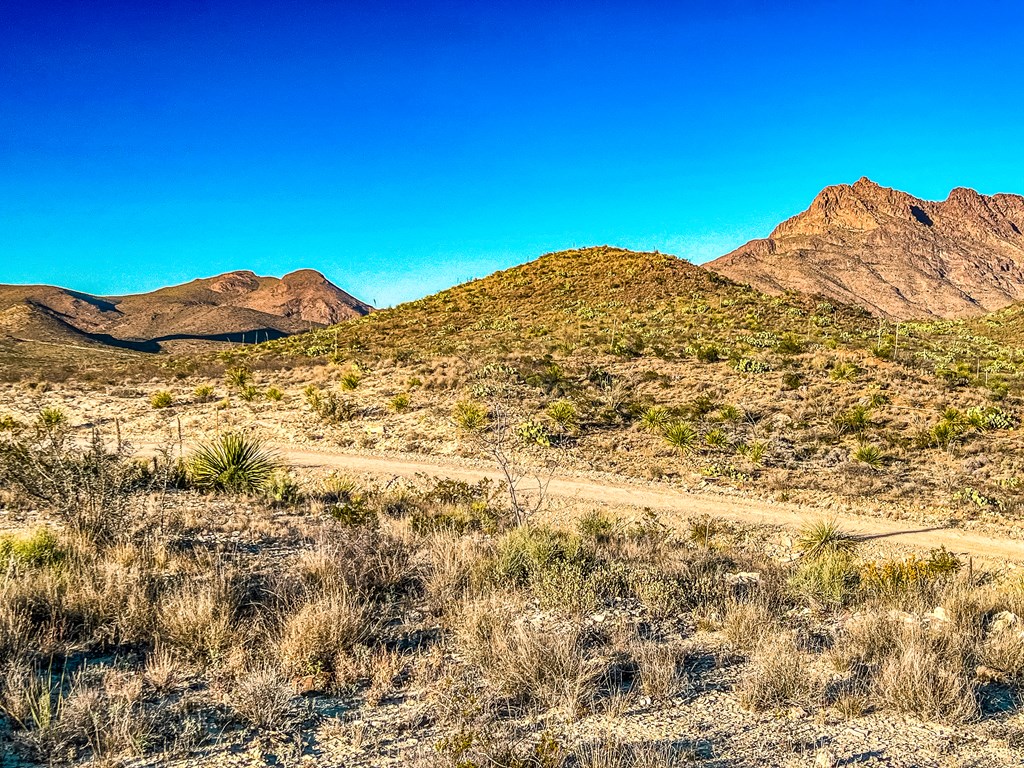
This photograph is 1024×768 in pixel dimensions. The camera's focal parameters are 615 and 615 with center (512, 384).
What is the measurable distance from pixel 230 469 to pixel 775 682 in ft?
30.4

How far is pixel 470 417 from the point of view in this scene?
687 inches

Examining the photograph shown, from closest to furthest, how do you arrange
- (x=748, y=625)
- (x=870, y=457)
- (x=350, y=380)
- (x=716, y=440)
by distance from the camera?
(x=748, y=625)
(x=870, y=457)
(x=716, y=440)
(x=350, y=380)

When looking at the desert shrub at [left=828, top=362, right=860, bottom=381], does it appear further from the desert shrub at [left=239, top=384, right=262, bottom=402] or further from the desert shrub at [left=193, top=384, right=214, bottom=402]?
the desert shrub at [left=193, top=384, right=214, bottom=402]

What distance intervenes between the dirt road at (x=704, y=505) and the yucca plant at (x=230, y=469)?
3.23 m

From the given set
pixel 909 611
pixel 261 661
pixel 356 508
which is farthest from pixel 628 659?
pixel 356 508

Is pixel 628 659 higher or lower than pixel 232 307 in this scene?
lower

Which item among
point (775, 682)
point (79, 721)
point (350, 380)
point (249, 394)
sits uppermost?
point (350, 380)

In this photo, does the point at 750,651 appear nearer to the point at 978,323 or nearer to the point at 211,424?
the point at 211,424

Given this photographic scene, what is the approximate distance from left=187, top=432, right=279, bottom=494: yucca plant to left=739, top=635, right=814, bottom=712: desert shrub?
827cm

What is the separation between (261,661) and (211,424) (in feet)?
55.1

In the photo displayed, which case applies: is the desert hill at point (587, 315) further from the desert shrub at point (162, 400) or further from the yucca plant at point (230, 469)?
the yucca plant at point (230, 469)

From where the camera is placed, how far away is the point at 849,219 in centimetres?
18150

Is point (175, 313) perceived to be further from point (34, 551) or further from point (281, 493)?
point (34, 551)

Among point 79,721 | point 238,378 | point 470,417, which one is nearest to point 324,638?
point 79,721
